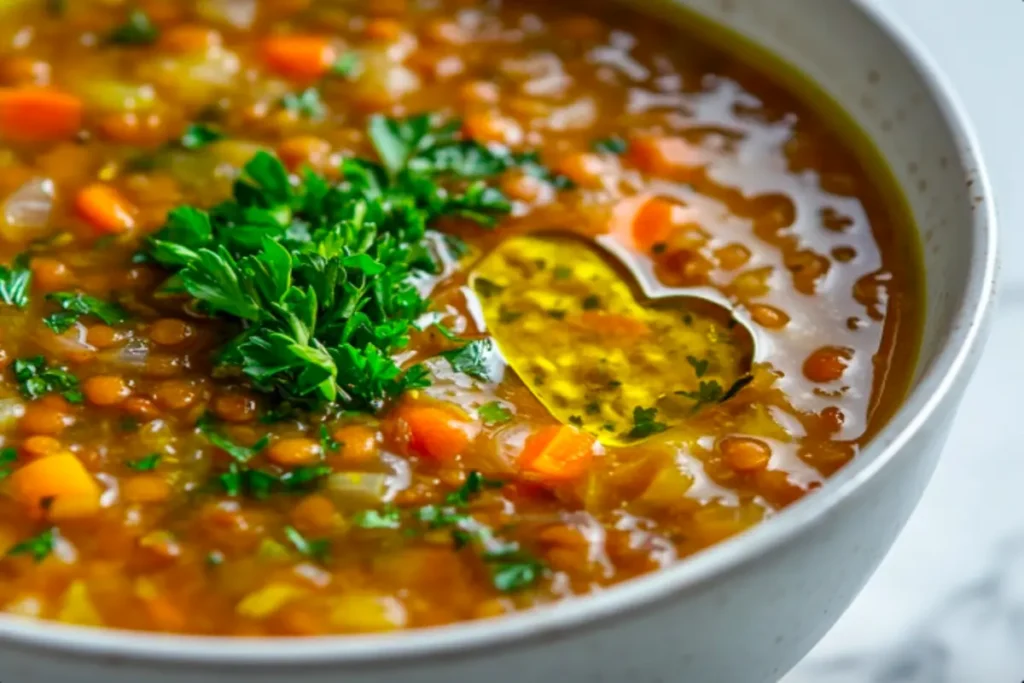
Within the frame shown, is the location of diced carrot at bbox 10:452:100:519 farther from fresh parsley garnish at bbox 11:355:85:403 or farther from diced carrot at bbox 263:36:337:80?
diced carrot at bbox 263:36:337:80

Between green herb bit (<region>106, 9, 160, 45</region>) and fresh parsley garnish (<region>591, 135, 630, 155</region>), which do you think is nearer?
fresh parsley garnish (<region>591, 135, 630, 155</region>)

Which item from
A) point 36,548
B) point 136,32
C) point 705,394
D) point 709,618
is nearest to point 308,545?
point 36,548

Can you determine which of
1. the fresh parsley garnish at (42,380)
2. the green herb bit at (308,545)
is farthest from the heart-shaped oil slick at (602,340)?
the fresh parsley garnish at (42,380)

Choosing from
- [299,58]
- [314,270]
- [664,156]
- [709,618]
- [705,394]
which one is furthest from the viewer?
[299,58]

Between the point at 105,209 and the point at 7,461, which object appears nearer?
the point at 7,461

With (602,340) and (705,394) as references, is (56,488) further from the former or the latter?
(705,394)

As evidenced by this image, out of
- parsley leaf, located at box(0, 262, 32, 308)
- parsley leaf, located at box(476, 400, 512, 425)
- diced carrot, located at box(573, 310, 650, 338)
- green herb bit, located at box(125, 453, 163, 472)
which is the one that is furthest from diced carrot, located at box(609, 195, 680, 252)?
parsley leaf, located at box(0, 262, 32, 308)

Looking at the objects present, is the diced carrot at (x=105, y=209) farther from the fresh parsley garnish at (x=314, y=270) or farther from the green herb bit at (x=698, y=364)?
the green herb bit at (x=698, y=364)

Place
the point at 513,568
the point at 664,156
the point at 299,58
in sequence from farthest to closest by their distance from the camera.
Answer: the point at 299,58, the point at 664,156, the point at 513,568
